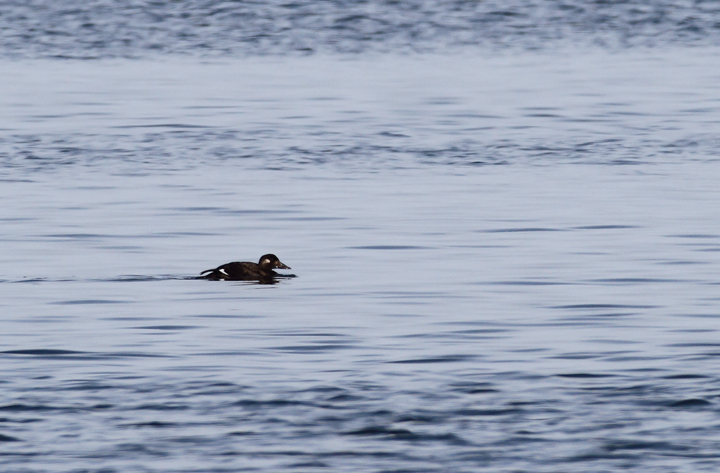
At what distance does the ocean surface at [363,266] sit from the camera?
991 centimetres

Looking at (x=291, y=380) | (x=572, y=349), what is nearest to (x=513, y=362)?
(x=572, y=349)

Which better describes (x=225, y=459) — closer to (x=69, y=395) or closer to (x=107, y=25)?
(x=69, y=395)

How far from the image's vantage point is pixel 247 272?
49.4ft

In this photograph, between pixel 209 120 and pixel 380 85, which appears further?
pixel 380 85

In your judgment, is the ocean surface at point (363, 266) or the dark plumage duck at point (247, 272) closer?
the ocean surface at point (363, 266)

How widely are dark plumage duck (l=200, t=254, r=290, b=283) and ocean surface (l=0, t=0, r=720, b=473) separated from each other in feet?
0.37

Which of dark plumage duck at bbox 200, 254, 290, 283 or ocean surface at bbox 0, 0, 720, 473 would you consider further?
dark plumage duck at bbox 200, 254, 290, 283

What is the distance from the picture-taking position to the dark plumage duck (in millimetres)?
15062

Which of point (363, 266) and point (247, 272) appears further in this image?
point (363, 266)

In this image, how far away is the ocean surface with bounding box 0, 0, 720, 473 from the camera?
991cm

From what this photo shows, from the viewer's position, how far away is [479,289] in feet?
48.1

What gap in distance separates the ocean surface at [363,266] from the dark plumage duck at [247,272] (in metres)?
0.11

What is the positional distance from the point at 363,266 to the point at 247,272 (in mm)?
1232

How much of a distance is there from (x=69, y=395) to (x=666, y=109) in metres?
19.1
